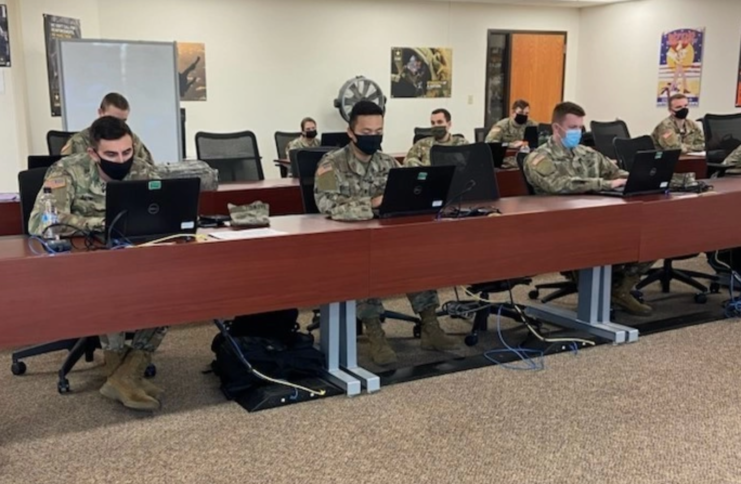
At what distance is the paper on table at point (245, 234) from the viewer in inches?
110

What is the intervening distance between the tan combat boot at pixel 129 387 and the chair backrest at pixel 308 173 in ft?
3.76

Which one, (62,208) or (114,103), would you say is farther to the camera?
(114,103)

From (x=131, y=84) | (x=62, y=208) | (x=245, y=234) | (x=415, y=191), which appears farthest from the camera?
(x=131, y=84)

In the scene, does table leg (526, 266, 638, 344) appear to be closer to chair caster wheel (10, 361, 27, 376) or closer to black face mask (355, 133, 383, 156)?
black face mask (355, 133, 383, 156)

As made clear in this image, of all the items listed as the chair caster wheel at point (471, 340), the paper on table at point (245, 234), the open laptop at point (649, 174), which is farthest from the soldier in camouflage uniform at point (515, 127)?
the paper on table at point (245, 234)

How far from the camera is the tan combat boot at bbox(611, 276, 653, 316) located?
4.28 meters

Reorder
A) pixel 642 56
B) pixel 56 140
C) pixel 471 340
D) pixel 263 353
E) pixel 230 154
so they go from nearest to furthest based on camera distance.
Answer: pixel 263 353
pixel 471 340
pixel 56 140
pixel 230 154
pixel 642 56

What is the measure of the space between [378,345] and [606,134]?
437cm

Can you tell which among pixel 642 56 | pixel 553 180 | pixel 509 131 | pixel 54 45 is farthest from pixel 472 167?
pixel 642 56

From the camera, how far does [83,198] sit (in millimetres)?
3107

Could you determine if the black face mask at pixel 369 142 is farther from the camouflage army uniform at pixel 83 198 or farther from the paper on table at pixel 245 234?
the camouflage army uniform at pixel 83 198

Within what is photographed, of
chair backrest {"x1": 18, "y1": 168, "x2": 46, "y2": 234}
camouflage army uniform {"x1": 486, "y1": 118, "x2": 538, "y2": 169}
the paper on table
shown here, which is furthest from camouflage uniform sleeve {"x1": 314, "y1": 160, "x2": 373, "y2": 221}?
camouflage army uniform {"x1": 486, "y1": 118, "x2": 538, "y2": 169}

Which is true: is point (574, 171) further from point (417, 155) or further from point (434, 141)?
point (434, 141)

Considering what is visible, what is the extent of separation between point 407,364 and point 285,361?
666mm
